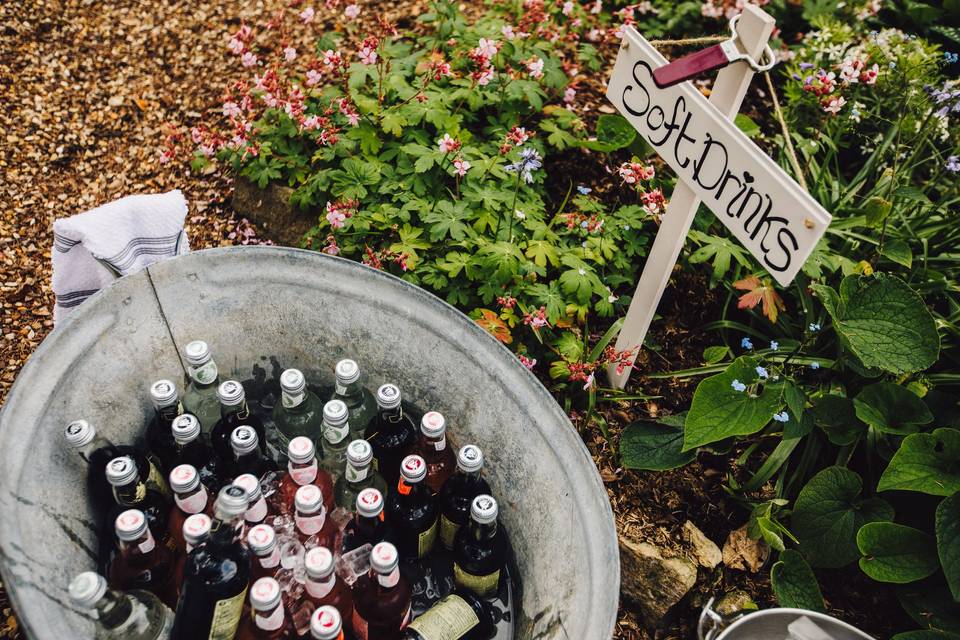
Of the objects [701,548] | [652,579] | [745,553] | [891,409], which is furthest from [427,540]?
[891,409]

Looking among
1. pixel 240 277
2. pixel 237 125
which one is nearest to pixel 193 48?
pixel 237 125

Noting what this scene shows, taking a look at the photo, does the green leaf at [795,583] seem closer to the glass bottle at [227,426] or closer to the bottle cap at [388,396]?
the bottle cap at [388,396]

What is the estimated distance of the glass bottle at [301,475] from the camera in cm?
139

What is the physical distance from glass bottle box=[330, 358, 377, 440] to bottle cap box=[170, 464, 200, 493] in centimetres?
41

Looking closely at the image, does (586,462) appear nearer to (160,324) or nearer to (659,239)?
(659,239)

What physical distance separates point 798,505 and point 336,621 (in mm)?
1436

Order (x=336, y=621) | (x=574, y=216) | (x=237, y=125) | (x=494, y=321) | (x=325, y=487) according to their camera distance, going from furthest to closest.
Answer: (x=237, y=125), (x=574, y=216), (x=494, y=321), (x=325, y=487), (x=336, y=621)

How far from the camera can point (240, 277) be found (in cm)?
167

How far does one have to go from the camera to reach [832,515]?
1.90m

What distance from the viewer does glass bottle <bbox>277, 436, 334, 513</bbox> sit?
1394 millimetres

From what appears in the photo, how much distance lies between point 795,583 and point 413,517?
3.80 ft

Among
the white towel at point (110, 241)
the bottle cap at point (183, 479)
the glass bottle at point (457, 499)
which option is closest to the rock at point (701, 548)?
the glass bottle at point (457, 499)

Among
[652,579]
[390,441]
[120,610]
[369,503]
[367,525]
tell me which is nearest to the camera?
[120,610]

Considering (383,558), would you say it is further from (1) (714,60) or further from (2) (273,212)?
(2) (273,212)
